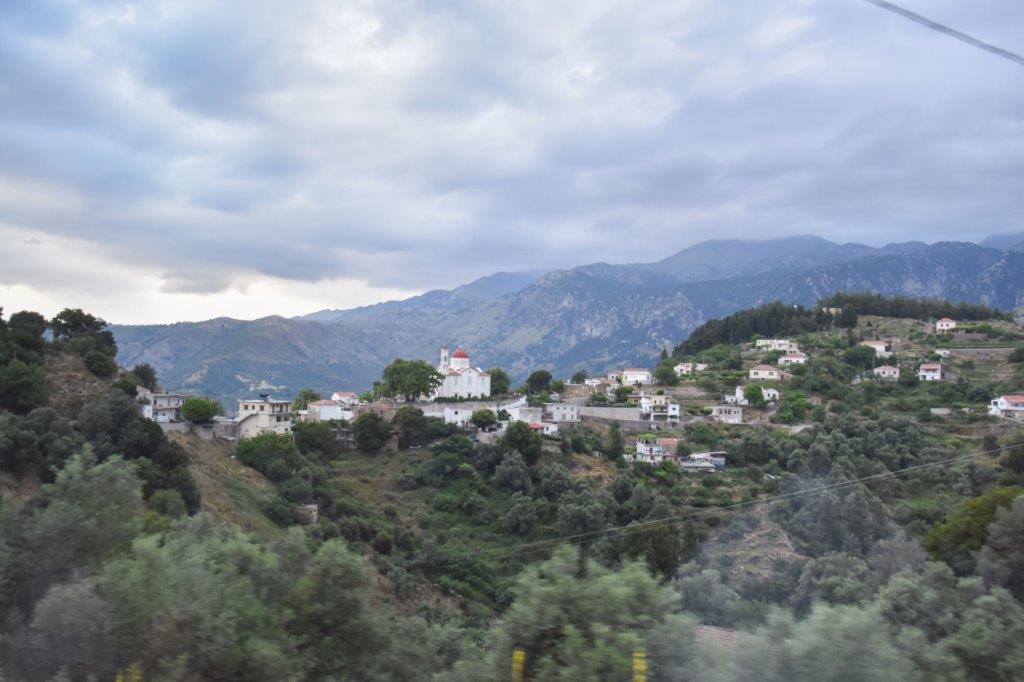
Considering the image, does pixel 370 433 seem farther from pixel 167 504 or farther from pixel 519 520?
pixel 167 504

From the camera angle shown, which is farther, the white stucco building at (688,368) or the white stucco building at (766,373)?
the white stucco building at (688,368)

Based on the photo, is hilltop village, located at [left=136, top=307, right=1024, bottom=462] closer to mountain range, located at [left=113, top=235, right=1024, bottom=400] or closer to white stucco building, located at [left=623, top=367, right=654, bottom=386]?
white stucco building, located at [left=623, top=367, right=654, bottom=386]

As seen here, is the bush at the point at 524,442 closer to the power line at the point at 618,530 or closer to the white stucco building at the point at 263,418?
the power line at the point at 618,530

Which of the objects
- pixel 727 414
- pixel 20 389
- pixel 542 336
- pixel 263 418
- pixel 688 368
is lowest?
pixel 727 414

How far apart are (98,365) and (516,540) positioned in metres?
18.2

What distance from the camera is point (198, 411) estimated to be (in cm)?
2958

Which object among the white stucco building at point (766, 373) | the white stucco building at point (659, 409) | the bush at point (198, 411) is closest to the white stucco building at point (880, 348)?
the white stucco building at point (766, 373)

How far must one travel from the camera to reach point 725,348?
65750 millimetres

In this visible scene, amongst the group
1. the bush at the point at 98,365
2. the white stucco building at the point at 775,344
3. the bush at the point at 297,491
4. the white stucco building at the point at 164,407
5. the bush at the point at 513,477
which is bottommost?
the bush at the point at 513,477

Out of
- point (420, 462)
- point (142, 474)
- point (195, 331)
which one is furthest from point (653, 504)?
point (195, 331)

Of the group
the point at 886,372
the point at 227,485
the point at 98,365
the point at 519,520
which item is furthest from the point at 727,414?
the point at 98,365

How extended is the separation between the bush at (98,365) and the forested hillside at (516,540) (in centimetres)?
9

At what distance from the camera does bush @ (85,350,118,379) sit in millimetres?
26875

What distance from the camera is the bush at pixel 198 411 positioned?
29.5 m
